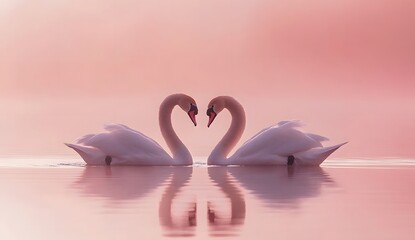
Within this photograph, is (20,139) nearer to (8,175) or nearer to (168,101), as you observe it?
(168,101)

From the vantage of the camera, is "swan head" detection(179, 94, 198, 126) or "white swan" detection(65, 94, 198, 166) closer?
"white swan" detection(65, 94, 198, 166)

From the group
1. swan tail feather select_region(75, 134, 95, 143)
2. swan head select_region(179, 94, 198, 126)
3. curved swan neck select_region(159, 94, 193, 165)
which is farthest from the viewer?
swan head select_region(179, 94, 198, 126)

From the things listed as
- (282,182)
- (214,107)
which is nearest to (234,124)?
(214,107)

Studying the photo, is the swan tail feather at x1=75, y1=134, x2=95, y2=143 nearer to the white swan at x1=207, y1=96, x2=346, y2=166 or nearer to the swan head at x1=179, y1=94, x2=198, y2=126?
the swan head at x1=179, y1=94, x2=198, y2=126

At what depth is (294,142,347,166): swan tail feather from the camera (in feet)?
60.9

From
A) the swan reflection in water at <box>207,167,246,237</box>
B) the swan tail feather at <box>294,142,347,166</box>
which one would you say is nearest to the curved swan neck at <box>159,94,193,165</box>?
the swan tail feather at <box>294,142,347,166</box>

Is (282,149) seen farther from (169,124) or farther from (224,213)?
(224,213)

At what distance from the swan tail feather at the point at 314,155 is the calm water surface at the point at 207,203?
46.2 inches

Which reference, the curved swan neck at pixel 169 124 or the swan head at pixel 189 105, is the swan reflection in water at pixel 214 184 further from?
the swan head at pixel 189 105

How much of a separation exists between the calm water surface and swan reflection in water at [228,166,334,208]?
1 cm

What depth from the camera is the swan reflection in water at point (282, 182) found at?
11.3m

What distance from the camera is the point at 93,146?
18.7m

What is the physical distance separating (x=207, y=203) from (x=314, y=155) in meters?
7.94

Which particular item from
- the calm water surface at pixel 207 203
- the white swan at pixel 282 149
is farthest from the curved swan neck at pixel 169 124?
the calm water surface at pixel 207 203
